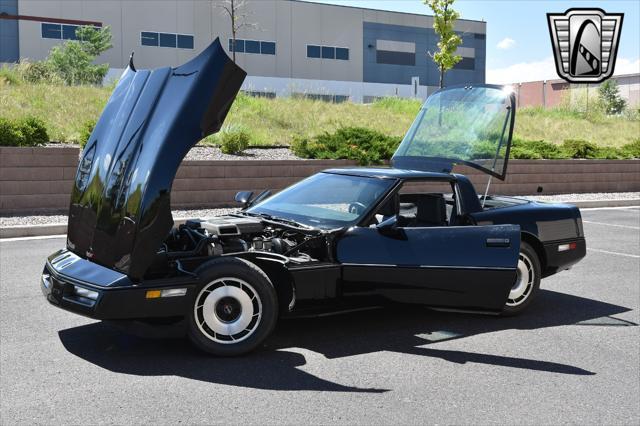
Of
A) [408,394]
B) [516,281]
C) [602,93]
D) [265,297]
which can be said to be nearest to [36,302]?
[265,297]

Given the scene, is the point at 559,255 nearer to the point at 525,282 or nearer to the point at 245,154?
the point at 525,282

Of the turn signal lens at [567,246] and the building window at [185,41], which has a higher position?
the building window at [185,41]

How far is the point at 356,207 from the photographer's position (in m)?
6.26

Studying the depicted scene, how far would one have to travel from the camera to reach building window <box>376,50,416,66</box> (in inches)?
2489

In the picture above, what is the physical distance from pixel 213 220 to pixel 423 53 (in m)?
61.7

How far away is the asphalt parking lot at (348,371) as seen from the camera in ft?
14.6

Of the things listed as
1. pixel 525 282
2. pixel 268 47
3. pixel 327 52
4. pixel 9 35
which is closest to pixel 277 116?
pixel 525 282

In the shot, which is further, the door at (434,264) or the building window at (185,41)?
the building window at (185,41)

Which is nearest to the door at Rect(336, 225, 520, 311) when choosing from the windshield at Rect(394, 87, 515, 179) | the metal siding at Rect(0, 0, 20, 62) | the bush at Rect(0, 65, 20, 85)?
the windshield at Rect(394, 87, 515, 179)

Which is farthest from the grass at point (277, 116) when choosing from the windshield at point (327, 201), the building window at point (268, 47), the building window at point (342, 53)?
the building window at point (342, 53)

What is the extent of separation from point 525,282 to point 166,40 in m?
50.1

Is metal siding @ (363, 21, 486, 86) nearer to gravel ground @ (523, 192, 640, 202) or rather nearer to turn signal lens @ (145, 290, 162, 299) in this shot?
gravel ground @ (523, 192, 640, 202)

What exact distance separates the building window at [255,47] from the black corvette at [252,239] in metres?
49.6

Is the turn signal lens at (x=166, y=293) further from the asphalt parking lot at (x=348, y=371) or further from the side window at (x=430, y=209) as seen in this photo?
the side window at (x=430, y=209)
